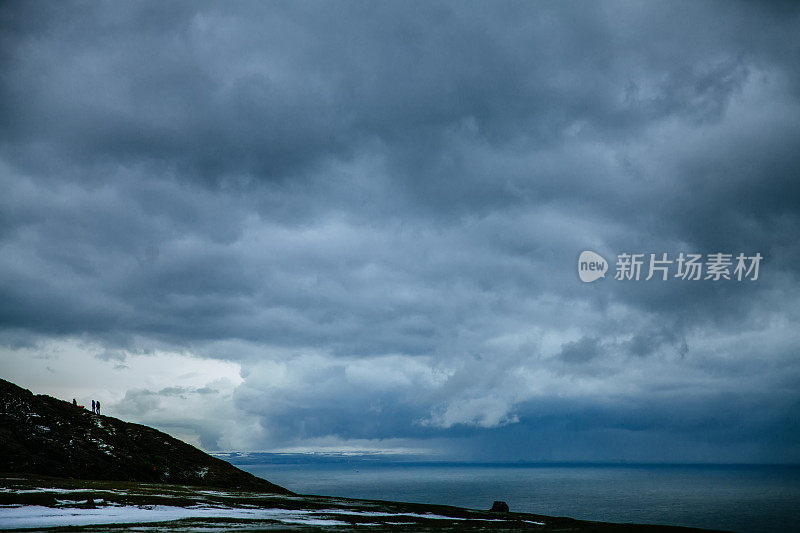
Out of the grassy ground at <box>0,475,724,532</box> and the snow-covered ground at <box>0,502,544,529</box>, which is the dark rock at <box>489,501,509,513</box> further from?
the snow-covered ground at <box>0,502,544,529</box>

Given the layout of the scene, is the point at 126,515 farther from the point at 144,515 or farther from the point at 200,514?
the point at 200,514

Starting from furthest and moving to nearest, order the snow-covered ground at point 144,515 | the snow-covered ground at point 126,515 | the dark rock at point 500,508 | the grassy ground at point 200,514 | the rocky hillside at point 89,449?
the rocky hillside at point 89,449
the dark rock at point 500,508
the grassy ground at point 200,514
the snow-covered ground at point 144,515
the snow-covered ground at point 126,515

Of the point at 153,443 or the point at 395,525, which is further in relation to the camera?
the point at 153,443

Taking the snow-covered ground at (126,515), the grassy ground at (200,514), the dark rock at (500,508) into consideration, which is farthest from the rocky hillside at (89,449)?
the snow-covered ground at (126,515)

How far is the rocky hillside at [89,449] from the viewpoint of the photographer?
9318 centimetres

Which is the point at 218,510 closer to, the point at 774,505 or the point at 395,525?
the point at 395,525

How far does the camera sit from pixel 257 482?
114m

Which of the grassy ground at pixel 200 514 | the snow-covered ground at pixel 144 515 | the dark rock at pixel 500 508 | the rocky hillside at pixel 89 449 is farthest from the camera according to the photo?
the rocky hillside at pixel 89 449

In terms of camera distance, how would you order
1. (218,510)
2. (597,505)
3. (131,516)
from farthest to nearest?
1. (597,505)
2. (218,510)
3. (131,516)

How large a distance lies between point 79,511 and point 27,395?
275 ft

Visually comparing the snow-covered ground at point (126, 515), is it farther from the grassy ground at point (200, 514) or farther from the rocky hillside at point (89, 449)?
the rocky hillside at point (89, 449)

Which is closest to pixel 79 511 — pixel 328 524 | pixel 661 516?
pixel 328 524

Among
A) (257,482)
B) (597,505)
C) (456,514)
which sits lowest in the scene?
(597,505)

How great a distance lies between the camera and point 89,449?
103625mm
